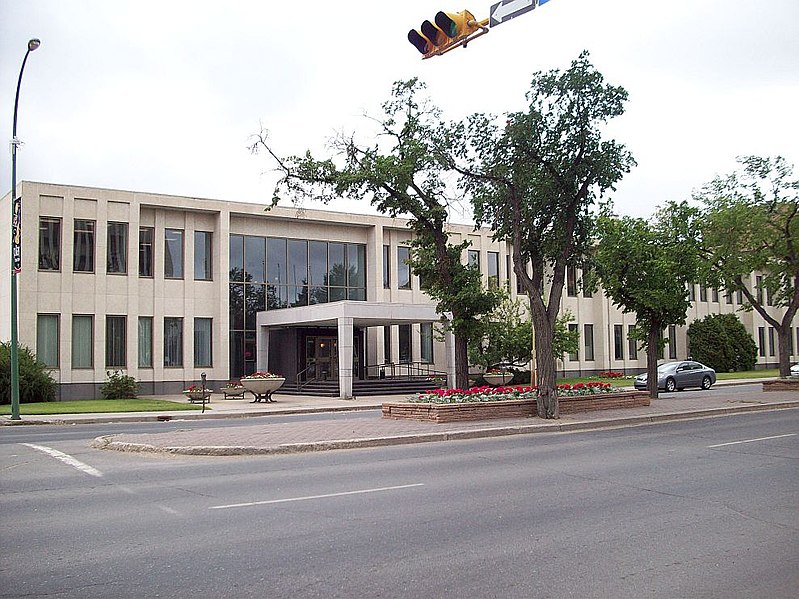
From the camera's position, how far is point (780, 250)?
108 feet

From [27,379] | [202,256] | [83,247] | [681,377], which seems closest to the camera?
[27,379]

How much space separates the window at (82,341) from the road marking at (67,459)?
69.0 feet

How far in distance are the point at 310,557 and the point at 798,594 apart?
3983 millimetres

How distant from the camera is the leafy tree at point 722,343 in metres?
59.2

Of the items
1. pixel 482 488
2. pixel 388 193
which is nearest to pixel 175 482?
pixel 482 488

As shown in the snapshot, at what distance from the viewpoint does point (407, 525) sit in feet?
28.0

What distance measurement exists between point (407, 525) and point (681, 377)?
3381cm

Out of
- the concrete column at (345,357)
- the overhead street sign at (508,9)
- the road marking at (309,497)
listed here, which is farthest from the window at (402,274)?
the overhead street sign at (508,9)

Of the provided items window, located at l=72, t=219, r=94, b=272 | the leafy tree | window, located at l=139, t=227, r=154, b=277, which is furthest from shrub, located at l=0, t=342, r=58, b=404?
the leafy tree

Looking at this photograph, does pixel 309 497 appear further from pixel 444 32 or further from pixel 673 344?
pixel 673 344

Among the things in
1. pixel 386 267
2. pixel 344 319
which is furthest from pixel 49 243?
pixel 386 267

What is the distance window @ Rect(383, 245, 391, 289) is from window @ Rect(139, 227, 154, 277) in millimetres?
13369

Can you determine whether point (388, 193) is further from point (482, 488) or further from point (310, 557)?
point (310, 557)

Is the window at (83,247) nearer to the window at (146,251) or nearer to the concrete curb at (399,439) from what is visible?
the window at (146,251)
